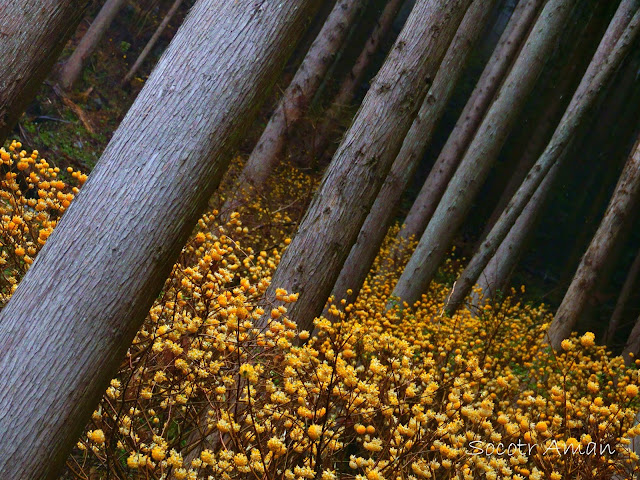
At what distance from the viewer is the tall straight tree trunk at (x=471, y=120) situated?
28.2 ft

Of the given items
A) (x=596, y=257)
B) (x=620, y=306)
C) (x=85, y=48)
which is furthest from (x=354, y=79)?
(x=596, y=257)

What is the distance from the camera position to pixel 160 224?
1997 millimetres

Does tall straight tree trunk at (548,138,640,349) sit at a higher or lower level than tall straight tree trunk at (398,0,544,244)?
lower

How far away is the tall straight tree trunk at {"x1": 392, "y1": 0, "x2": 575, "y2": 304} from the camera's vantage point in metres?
7.02

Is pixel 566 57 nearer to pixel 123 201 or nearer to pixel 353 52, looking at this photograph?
pixel 353 52

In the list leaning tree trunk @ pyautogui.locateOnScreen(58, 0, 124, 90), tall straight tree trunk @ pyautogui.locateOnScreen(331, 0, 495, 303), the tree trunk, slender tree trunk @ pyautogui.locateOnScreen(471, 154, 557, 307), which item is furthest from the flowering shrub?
leaning tree trunk @ pyautogui.locateOnScreen(58, 0, 124, 90)

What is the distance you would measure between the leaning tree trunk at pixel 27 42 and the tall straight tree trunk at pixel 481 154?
4984 mm

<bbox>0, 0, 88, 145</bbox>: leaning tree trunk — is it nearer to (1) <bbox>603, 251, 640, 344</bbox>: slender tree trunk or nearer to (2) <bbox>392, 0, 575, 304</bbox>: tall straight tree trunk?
(2) <bbox>392, 0, 575, 304</bbox>: tall straight tree trunk

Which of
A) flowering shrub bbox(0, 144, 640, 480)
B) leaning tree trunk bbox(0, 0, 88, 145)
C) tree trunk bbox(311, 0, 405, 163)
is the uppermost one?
tree trunk bbox(311, 0, 405, 163)

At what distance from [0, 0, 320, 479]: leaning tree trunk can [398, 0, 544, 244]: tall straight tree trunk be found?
7.02 m

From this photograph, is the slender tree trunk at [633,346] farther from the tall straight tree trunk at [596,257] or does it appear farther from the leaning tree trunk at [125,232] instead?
the leaning tree trunk at [125,232]

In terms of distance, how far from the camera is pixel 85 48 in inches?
440

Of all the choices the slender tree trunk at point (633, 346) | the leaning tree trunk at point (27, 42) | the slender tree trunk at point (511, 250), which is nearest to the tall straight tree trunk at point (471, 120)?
the slender tree trunk at point (511, 250)

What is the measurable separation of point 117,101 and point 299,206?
5.35m
